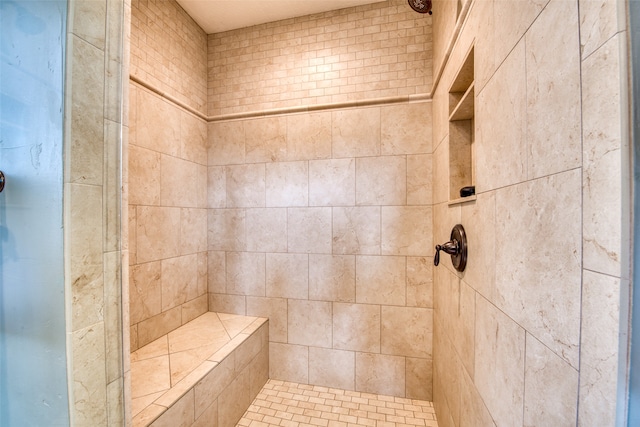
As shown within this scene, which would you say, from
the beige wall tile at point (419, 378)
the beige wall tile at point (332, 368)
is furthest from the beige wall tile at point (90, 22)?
the beige wall tile at point (419, 378)

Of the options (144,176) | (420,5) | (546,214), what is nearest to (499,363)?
(546,214)

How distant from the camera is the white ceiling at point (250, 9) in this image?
82.7 inches

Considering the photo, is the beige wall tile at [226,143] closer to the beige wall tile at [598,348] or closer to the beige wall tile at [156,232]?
the beige wall tile at [156,232]

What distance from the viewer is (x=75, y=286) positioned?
75 centimetres

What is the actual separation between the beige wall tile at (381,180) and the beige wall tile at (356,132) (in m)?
A: 0.10

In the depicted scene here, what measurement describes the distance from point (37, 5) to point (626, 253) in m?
1.52

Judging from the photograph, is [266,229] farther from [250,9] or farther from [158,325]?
[250,9]

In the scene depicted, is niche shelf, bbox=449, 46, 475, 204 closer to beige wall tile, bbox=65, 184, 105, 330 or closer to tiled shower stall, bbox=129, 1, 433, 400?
tiled shower stall, bbox=129, 1, 433, 400

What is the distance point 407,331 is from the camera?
2018 mm

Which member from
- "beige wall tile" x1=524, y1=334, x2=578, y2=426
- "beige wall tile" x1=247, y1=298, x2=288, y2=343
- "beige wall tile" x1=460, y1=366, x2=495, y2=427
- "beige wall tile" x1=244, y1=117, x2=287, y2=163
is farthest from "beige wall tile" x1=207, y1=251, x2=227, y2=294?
"beige wall tile" x1=524, y1=334, x2=578, y2=426

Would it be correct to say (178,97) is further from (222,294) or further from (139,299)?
(222,294)

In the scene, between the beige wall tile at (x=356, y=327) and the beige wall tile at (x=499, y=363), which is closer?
the beige wall tile at (x=499, y=363)

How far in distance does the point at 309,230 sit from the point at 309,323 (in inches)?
31.9

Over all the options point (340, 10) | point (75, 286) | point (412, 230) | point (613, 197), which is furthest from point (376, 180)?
point (75, 286)
